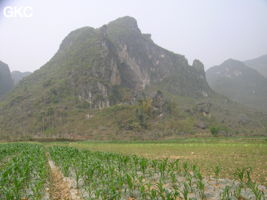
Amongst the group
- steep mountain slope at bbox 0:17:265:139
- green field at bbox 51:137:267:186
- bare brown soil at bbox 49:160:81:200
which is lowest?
green field at bbox 51:137:267:186

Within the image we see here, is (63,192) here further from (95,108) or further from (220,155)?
(95,108)

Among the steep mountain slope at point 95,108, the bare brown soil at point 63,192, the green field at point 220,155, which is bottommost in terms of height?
the green field at point 220,155

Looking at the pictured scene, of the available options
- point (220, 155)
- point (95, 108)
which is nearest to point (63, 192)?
point (220, 155)

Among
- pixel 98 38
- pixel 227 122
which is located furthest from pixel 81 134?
pixel 98 38

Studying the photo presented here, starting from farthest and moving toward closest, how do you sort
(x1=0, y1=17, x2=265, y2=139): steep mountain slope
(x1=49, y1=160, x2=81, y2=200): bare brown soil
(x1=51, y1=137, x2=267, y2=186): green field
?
(x1=0, y1=17, x2=265, y2=139): steep mountain slope
(x1=51, y1=137, x2=267, y2=186): green field
(x1=49, y1=160, x2=81, y2=200): bare brown soil

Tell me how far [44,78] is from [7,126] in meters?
57.8

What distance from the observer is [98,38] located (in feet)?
629

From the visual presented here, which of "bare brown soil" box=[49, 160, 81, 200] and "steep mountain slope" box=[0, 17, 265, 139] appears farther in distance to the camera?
"steep mountain slope" box=[0, 17, 265, 139]

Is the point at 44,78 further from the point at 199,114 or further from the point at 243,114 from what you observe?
the point at 243,114

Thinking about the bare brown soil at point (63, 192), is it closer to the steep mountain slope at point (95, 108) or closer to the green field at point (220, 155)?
the green field at point (220, 155)

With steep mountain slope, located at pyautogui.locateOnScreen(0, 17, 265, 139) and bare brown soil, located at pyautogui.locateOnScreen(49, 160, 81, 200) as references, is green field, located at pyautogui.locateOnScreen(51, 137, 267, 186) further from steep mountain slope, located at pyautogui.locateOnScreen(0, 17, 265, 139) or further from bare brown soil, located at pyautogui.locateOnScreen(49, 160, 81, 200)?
steep mountain slope, located at pyautogui.locateOnScreen(0, 17, 265, 139)

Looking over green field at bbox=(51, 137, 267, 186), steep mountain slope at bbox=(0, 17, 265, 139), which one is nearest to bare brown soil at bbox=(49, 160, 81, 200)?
green field at bbox=(51, 137, 267, 186)

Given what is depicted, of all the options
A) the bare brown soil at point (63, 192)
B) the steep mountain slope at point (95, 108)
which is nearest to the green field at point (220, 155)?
the bare brown soil at point (63, 192)

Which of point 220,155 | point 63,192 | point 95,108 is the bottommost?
point 220,155
